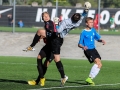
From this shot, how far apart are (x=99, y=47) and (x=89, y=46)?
13108 mm

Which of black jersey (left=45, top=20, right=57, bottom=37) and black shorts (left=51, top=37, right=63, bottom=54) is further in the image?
black jersey (left=45, top=20, right=57, bottom=37)

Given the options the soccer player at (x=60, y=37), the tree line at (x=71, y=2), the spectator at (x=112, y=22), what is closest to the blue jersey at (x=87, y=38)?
the soccer player at (x=60, y=37)

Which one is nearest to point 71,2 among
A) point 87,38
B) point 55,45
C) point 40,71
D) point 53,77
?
point 53,77

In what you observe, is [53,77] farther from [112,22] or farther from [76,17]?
[112,22]

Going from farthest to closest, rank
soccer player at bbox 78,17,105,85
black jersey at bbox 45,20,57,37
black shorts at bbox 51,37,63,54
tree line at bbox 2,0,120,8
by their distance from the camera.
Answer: tree line at bbox 2,0,120,8, soccer player at bbox 78,17,105,85, black jersey at bbox 45,20,57,37, black shorts at bbox 51,37,63,54

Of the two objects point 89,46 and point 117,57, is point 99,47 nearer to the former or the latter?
point 117,57

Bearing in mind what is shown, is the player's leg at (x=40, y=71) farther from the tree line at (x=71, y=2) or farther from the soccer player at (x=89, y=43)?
the tree line at (x=71, y=2)

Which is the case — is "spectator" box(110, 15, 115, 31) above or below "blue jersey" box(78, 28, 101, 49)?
below

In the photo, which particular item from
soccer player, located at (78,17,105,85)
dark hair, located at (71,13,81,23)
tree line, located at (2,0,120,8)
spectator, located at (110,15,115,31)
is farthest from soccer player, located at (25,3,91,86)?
spectator, located at (110,15,115,31)

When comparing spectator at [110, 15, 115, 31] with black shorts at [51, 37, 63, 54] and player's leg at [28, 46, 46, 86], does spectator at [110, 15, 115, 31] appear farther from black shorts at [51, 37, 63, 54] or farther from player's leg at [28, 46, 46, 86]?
black shorts at [51, 37, 63, 54]

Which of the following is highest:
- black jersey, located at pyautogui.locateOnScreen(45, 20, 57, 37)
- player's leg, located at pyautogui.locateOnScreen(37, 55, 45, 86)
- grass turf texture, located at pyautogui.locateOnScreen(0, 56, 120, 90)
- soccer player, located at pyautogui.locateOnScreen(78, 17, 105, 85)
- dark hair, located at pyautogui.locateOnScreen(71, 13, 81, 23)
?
dark hair, located at pyautogui.locateOnScreen(71, 13, 81, 23)

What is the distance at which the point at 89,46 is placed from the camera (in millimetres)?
15367

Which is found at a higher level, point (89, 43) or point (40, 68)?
point (89, 43)

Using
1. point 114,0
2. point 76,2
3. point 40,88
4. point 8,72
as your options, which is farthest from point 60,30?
point 76,2
